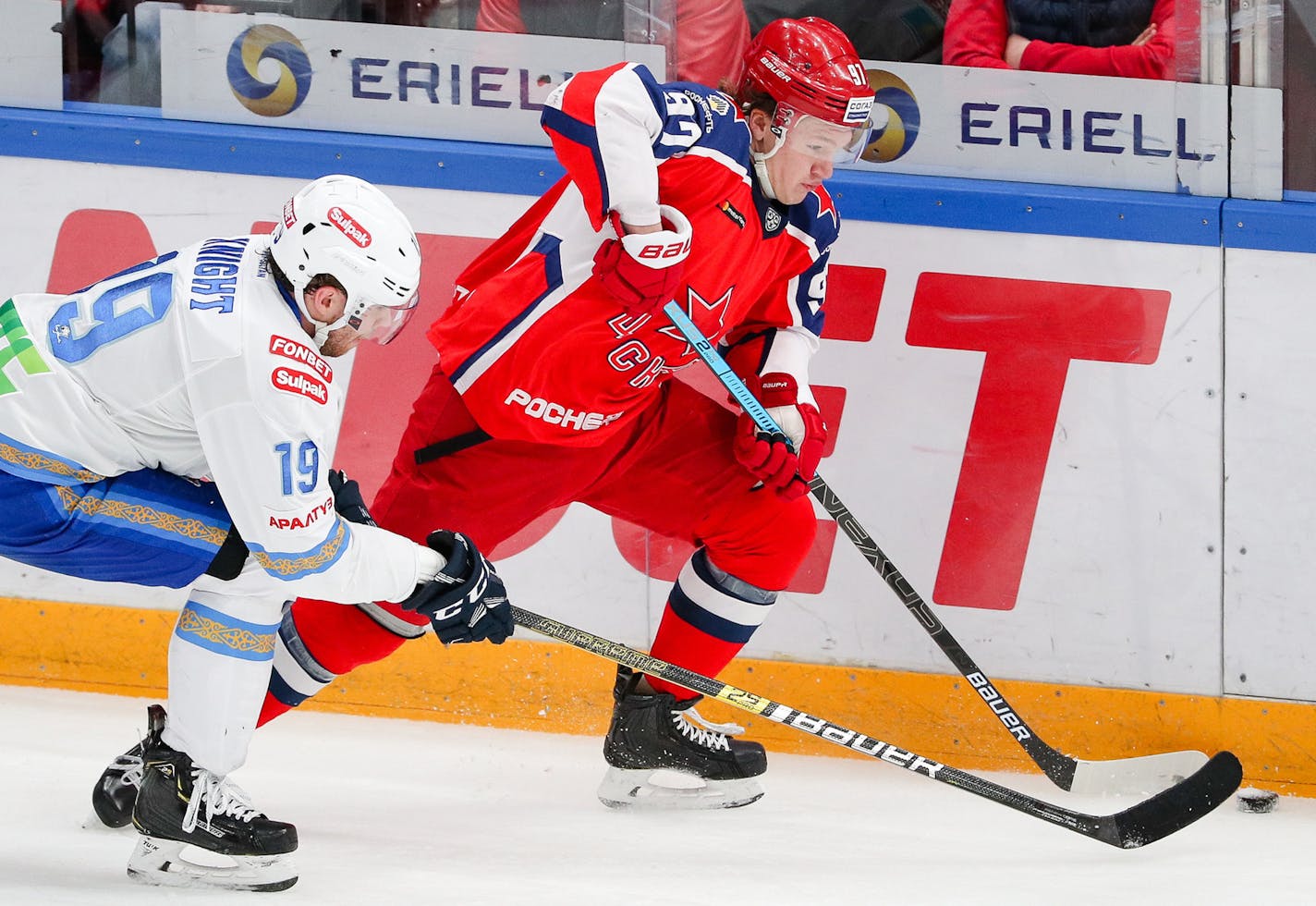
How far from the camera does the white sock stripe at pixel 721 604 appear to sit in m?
2.73

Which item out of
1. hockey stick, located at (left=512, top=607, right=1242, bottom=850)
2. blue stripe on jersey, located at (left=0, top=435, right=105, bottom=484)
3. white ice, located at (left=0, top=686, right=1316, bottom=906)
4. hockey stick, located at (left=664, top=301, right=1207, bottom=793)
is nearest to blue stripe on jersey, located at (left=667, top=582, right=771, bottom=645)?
hockey stick, located at (left=512, top=607, right=1242, bottom=850)

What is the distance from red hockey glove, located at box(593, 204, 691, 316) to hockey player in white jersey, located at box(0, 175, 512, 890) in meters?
0.35

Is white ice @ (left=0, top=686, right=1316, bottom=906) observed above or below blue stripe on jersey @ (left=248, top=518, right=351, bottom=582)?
below

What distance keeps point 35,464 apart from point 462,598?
0.63 m

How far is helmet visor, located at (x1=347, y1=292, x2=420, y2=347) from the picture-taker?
2127 mm

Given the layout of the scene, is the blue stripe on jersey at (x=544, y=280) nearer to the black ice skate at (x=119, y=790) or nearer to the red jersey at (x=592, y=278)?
the red jersey at (x=592, y=278)

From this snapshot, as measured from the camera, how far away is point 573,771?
3021 millimetres

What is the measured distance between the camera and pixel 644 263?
2332 mm

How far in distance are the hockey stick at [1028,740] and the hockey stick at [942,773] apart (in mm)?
169

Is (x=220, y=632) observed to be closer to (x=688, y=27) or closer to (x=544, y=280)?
(x=544, y=280)

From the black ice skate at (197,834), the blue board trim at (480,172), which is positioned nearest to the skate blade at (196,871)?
the black ice skate at (197,834)

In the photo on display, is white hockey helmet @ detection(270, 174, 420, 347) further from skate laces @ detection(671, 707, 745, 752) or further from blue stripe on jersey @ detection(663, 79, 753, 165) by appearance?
skate laces @ detection(671, 707, 745, 752)

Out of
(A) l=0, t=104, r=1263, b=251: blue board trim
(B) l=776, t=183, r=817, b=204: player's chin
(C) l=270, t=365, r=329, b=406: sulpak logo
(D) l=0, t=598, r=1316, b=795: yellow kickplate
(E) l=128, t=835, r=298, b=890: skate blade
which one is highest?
(B) l=776, t=183, r=817, b=204: player's chin

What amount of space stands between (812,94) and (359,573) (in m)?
1.06
